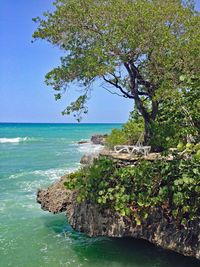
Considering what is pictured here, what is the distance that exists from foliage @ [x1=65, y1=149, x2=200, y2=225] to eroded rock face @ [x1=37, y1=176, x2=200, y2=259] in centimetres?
20

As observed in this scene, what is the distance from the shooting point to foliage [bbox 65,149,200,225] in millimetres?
7148

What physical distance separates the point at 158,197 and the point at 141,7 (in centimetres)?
712

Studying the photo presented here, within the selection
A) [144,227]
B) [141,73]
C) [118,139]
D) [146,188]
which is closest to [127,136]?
[118,139]

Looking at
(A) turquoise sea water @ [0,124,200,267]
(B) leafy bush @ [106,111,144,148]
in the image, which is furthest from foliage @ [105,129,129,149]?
(A) turquoise sea water @ [0,124,200,267]

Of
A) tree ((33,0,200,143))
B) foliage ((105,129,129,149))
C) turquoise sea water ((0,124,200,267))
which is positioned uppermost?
tree ((33,0,200,143))

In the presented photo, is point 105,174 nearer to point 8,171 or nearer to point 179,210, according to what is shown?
point 179,210

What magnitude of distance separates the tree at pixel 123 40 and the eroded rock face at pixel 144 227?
4.31 m

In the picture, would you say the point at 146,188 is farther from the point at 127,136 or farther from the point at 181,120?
the point at 127,136

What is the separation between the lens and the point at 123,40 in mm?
9695

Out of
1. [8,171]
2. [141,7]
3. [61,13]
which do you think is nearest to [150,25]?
[141,7]

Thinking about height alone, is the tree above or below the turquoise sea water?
above

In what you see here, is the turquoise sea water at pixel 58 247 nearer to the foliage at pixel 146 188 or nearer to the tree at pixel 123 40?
the foliage at pixel 146 188

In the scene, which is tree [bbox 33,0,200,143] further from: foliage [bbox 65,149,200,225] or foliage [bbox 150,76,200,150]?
foliage [bbox 65,149,200,225]

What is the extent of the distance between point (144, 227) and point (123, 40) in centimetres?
667
